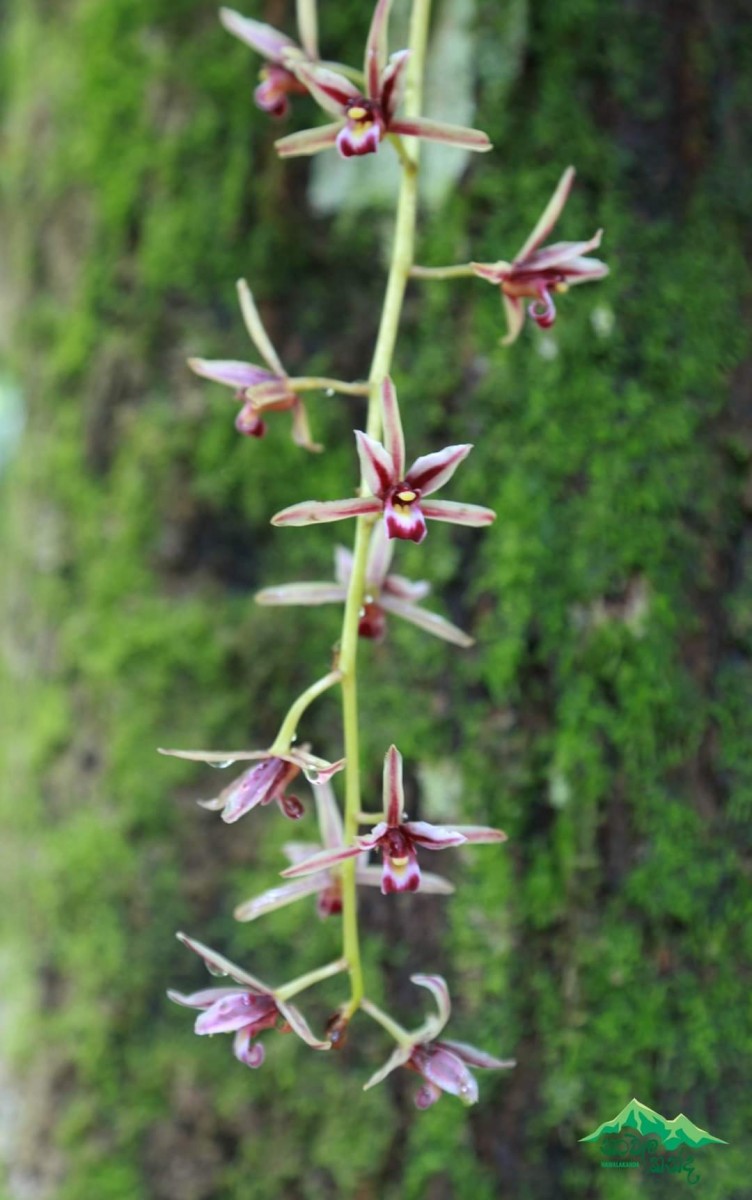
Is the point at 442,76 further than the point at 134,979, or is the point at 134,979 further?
the point at 134,979

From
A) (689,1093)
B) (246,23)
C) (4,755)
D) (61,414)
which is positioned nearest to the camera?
(246,23)

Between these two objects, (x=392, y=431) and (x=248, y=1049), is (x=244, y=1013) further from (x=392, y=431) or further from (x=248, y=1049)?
(x=392, y=431)

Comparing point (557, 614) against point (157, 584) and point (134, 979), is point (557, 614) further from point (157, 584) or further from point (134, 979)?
point (134, 979)

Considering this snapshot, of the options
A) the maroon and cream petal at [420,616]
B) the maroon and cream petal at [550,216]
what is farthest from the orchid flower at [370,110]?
the maroon and cream petal at [420,616]

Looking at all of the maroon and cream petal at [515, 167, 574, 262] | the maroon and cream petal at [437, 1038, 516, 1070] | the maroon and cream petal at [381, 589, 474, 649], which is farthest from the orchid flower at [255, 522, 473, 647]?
the maroon and cream petal at [437, 1038, 516, 1070]

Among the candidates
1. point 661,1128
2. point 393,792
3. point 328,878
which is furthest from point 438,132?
point 661,1128

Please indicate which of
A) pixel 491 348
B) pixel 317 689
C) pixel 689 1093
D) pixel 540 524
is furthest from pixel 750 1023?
pixel 491 348
